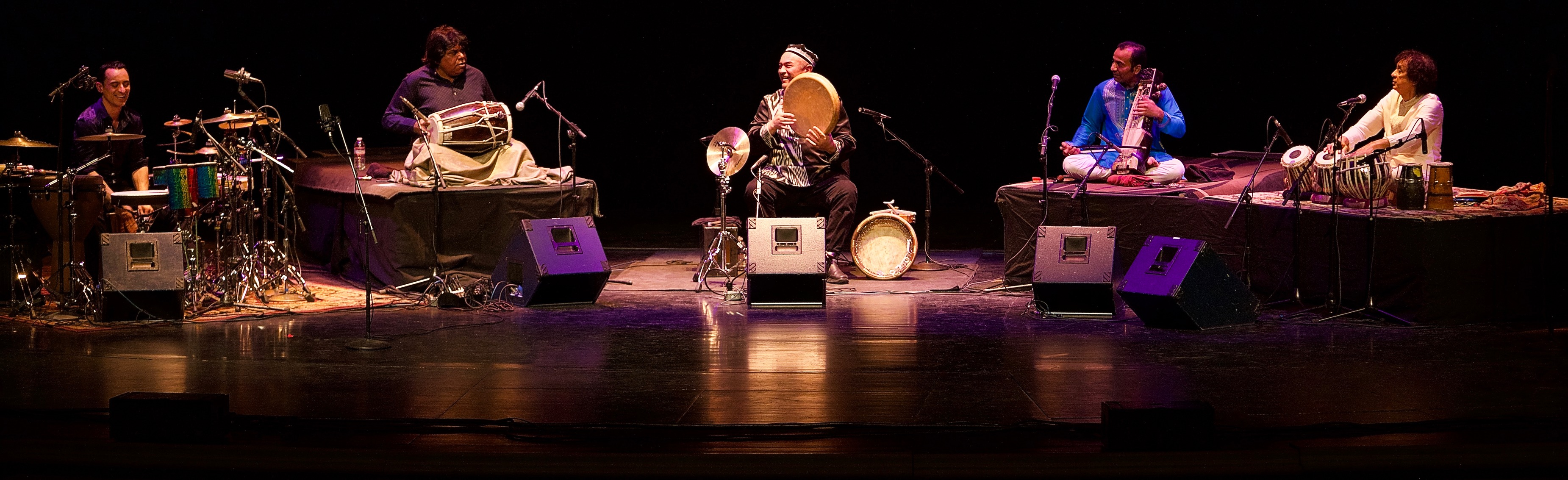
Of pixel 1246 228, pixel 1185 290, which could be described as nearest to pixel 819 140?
pixel 1246 228

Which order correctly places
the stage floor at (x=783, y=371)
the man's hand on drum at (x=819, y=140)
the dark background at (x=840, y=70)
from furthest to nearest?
the dark background at (x=840, y=70)
the man's hand on drum at (x=819, y=140)
the stage floor at (x=783, y=371)

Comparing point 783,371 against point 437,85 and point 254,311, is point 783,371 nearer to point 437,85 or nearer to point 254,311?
point 254,311

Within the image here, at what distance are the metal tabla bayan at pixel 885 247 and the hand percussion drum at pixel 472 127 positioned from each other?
2118 mm

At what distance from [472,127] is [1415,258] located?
490cm

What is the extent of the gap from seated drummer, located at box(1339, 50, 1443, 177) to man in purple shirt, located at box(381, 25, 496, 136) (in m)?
4.76

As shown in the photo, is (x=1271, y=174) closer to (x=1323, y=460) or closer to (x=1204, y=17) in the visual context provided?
(x=1204, y=17)

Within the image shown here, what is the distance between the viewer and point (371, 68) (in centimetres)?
1043

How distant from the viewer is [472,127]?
7566 millimetres

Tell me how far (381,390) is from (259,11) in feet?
20.6

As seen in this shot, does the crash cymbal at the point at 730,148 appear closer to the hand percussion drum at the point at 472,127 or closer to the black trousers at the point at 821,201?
the black trousers at the point at 821,201

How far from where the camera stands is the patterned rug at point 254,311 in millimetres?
6086

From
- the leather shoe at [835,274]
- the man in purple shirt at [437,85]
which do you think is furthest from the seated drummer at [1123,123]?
the man in purple shirt at [437,85]

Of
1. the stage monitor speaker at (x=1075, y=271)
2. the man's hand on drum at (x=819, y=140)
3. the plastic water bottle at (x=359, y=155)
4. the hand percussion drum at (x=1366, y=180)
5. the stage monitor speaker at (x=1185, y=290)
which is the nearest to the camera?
the stage monitor speaker at (x=1185, y=290)

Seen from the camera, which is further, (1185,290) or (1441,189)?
(1441,189)
